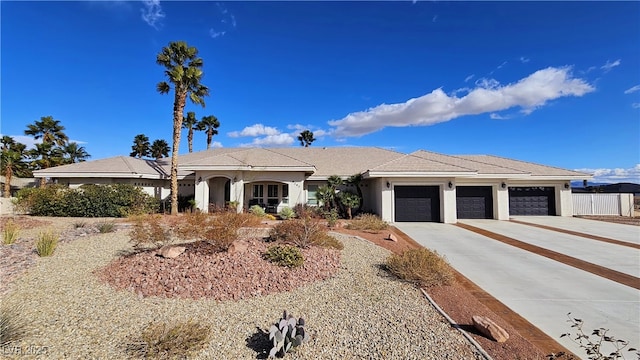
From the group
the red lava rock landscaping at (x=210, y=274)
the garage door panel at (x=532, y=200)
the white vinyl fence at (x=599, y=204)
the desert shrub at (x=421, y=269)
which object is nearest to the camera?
the red lava rock landscaping at (x=210, y=274)

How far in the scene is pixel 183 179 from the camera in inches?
915

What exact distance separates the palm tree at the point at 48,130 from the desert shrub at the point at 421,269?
138ft

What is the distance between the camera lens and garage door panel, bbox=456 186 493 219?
19.7 meters

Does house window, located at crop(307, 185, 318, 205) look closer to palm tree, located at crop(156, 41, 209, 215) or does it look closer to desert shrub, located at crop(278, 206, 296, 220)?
desert shrub, located at crop(278, 206, 296, 220)

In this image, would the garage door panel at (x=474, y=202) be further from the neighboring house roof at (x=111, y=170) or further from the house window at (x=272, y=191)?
the neighboring house roof at (x=111, y=170)

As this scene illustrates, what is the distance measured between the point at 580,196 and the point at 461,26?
17.5 metres

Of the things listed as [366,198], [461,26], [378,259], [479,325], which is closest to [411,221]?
[366,198]

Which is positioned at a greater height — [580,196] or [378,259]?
[580,196]

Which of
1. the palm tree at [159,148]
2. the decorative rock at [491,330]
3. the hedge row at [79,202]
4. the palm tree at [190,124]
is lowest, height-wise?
the decorative rock at [491,330]

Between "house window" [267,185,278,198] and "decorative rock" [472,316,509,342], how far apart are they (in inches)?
751

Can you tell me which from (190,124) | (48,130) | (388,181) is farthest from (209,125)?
(388,181)

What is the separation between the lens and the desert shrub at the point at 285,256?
750cm

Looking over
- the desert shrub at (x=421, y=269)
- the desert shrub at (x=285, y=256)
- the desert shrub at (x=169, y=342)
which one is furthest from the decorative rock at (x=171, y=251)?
the desert shrub at (x=421, y=269)

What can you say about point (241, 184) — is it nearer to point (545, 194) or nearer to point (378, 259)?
point (378, 259)
